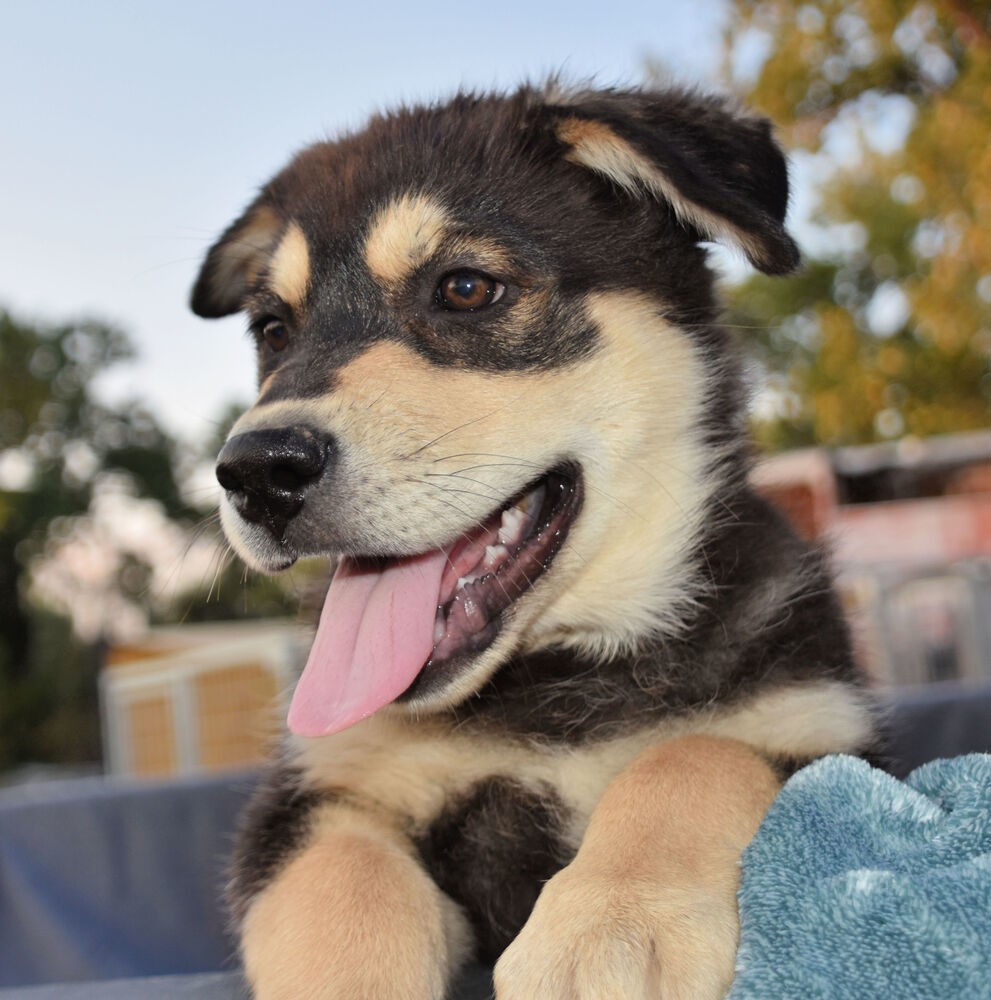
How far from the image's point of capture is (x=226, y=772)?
3.90 m

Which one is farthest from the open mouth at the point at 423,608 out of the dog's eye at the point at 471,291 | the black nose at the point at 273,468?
the dog's eye at the point at 471,291

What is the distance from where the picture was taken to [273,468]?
200 centimetres

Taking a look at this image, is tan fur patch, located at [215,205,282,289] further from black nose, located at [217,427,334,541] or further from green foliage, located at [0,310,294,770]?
green foliage, located at [0,310,294,770]

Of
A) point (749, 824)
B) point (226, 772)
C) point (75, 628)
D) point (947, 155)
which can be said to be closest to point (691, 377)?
point (749, 824)

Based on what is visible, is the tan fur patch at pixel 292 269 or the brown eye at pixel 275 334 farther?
the brown eye at pixel 275 334

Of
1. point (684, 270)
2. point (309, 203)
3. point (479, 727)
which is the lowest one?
point (479, 727)

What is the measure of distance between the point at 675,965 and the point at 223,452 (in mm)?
1213

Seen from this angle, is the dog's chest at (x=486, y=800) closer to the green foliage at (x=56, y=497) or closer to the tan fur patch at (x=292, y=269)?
the tan fur patch at (x=292, y=269)

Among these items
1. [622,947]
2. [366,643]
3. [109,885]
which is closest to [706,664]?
[366,643]

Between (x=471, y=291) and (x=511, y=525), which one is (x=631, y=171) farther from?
(x=511, y=525)

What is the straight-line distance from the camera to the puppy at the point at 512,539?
1.96 metres

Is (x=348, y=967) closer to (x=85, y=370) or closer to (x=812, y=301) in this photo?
(x=85, y=370)

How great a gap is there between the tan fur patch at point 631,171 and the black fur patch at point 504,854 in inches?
49.3

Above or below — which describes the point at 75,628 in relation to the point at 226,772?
below
